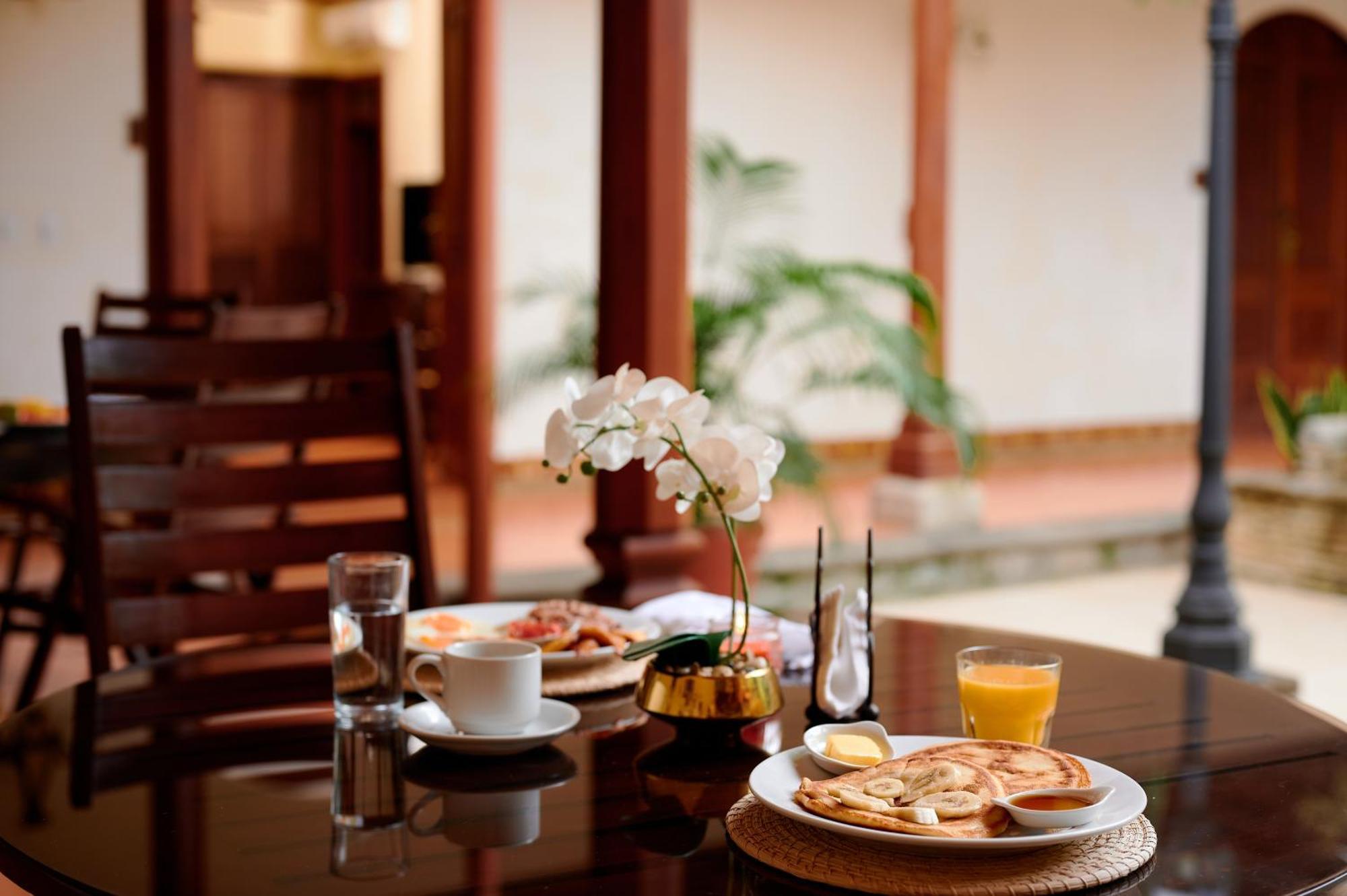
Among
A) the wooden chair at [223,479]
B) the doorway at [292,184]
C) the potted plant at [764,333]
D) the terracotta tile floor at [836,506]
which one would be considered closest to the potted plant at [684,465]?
the wooden chair at [223,479]

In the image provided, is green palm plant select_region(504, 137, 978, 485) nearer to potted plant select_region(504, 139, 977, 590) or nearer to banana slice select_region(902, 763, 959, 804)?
potted plant select_region(504, 139, 977, 590)

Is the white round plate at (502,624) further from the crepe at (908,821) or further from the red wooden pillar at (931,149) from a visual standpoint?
the red wooden pillar at (931,149)

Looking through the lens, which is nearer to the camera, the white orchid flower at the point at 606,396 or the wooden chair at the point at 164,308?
the white orchid flower at the point at 606,396

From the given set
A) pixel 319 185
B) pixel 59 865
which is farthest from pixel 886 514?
pixel 59 865

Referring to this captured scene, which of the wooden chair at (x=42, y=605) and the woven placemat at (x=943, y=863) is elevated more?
the woven placemat at (x=943, y=863)

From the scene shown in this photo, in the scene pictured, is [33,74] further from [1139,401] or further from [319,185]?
[1139,401]

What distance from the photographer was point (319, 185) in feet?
31.9

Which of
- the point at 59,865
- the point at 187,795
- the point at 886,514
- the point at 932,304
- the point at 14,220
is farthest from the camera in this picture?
the point at 14,220

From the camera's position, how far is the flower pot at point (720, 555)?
3963 mm

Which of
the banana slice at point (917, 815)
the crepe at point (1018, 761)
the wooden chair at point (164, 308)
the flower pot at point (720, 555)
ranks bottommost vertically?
the flower pot at point (720, 555)

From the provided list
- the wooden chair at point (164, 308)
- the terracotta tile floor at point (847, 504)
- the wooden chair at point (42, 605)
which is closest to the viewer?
the wooden chair at point (42, 605)

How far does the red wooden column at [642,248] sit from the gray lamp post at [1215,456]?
1833 millimetres

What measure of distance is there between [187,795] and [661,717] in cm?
37

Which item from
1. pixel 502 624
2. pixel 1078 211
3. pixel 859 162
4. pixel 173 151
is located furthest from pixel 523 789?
pixel 1078 211
